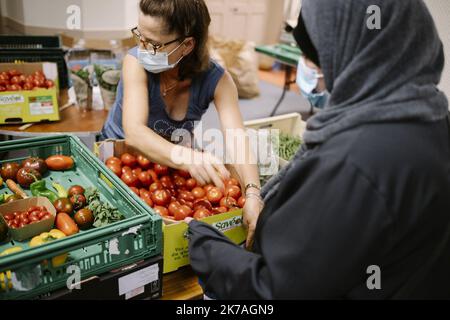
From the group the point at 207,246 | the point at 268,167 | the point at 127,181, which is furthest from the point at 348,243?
the point at 268,167

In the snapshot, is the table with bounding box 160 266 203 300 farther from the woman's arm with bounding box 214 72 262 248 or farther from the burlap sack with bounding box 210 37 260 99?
the burlap sack with bounding box 210 37 260 99

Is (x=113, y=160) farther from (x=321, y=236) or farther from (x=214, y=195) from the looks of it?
(x=321, y=236)

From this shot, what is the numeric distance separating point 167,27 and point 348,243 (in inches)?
51.9

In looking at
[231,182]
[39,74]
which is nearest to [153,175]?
[231,182]

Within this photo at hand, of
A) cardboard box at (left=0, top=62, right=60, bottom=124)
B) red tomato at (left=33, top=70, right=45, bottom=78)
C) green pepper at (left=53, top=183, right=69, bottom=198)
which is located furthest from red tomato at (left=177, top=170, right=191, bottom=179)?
red tomato at (left=33, top=70, right=45, bottom=78)

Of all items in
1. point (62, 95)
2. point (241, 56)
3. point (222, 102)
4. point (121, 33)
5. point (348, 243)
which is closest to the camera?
point (348, 243)

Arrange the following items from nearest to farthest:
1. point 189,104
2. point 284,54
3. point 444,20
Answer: point 189,104 < point 444,20 < point 284,54

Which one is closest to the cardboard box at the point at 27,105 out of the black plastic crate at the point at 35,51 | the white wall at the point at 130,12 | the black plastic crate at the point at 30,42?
the black plastic crate at the point at 35,51

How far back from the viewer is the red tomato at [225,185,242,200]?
1799 mm

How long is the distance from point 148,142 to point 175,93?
1.29ft

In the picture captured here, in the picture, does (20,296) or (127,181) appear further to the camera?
(127,181)

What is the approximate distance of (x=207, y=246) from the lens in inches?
48.0

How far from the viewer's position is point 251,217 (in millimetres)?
1555

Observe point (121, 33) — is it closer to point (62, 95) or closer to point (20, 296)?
point (62, 95)
